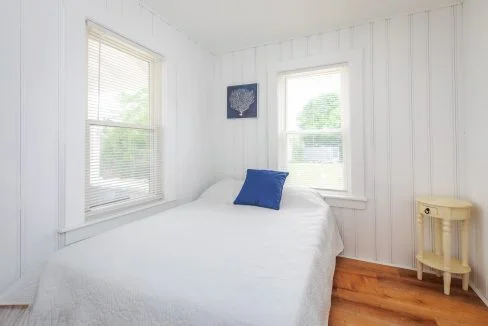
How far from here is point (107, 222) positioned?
193 cm

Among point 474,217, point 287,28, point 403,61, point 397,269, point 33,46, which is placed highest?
point 287,28

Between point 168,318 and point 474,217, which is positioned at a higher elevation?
point 474,217

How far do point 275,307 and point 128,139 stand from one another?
1.89m

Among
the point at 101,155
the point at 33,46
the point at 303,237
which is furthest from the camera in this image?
the point at 101,155

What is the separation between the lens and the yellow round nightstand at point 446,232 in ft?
6.23

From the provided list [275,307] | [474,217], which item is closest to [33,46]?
[275,307]

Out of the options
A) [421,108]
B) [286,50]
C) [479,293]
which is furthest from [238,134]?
[479,293]

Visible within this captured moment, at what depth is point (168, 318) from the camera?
912 mm

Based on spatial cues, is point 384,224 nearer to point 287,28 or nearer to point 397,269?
point 397,269

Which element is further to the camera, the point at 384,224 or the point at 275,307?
the point at 384,224

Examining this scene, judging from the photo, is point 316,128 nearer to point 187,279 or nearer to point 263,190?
point 263,190

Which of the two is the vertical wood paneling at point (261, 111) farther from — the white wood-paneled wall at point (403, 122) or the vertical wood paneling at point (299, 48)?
the white wood-paneled wall at point (403, 122)

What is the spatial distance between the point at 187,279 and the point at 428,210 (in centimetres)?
204

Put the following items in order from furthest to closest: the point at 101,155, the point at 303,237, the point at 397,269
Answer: the point at 397,269 → the point at 101,155 → the point at 303,237
